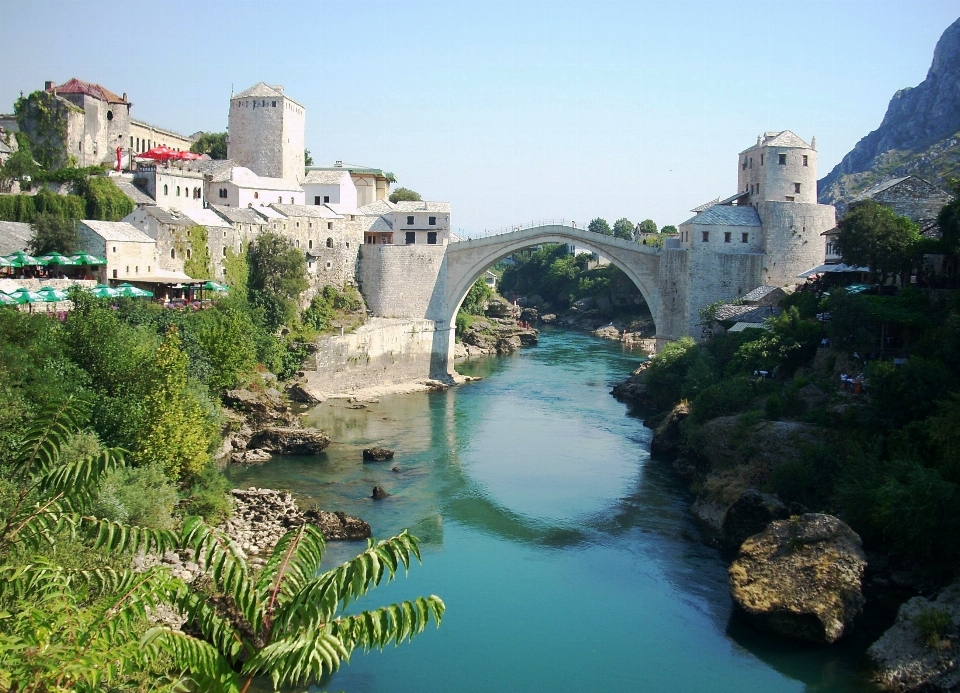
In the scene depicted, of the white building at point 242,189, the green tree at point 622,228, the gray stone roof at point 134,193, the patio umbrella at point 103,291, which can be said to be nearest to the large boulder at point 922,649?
the patio umbrella at point 103,291

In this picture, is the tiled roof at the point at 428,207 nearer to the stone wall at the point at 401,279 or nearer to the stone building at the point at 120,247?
the stone wall at the point at 401,279

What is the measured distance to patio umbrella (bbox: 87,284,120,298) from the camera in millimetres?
24539

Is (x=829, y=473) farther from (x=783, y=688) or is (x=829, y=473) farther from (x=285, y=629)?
(x=285, y=629)

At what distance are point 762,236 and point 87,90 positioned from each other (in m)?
27.5

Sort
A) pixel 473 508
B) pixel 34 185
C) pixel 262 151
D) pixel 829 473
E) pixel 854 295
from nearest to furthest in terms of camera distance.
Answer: pixel 829 473 < pixel 473 508 < pixel 854 295 < pixel 34 185 < pixel 262 151

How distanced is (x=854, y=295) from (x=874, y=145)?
64743mm

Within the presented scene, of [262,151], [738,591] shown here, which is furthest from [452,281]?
[738,591]

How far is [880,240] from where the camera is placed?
2316 cm

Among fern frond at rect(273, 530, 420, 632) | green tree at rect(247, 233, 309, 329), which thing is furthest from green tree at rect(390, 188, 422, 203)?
fern frond at rect(273, 530, 420, 632)

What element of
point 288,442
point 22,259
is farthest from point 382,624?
point 22,259

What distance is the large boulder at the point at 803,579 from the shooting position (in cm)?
1366

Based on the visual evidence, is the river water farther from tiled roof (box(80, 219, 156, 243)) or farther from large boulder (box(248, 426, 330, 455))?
tiled roof (box(80, 219, 156, 243))

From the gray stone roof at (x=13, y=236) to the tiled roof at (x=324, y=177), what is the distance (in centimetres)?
1435

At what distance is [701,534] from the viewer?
18.1 m
